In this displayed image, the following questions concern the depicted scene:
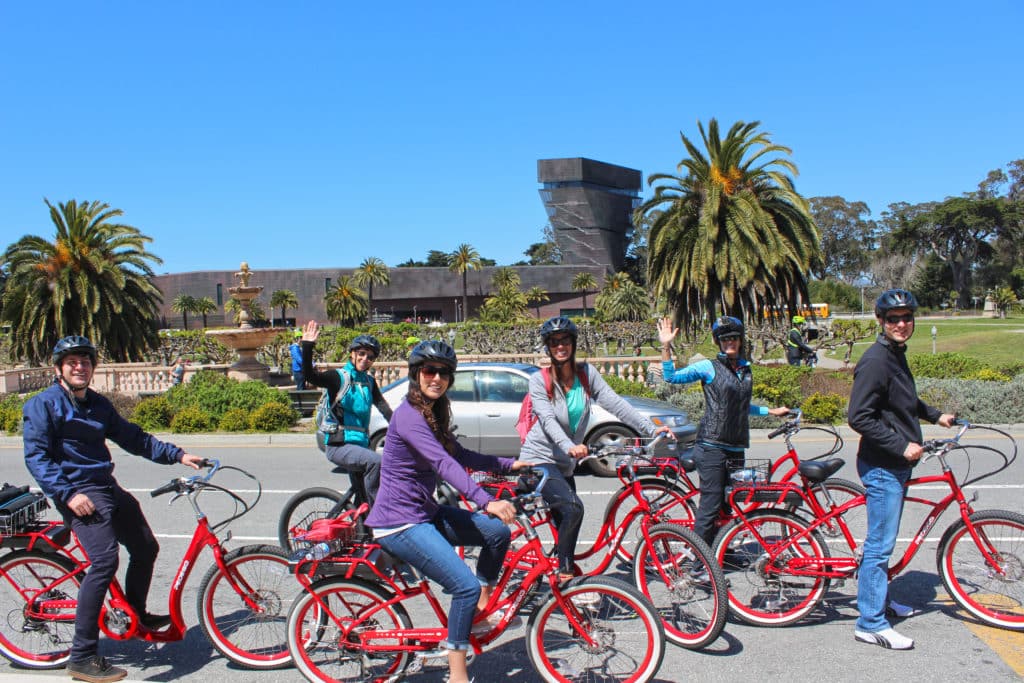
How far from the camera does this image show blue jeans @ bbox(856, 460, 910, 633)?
186 inches

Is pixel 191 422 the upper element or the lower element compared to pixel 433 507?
lower

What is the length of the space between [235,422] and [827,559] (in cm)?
1179

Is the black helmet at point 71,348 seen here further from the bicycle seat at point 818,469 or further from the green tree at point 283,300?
the green tree at point 283,300

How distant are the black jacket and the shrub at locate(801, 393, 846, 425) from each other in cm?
954

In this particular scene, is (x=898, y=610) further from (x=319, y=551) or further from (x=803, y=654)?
(x=319, y=551)

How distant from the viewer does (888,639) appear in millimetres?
4656

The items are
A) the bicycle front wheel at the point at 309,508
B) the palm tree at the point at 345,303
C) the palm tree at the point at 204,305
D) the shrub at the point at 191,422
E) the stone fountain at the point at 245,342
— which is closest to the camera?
the bicycle front wheel at the point at 309,508

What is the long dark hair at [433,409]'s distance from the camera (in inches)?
157

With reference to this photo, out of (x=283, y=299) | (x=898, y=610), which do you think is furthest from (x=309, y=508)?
(x=283, y=299)

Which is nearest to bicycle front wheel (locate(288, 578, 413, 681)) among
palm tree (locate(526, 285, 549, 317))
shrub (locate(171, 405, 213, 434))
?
shrub (locate(171, 405, 213, 434))

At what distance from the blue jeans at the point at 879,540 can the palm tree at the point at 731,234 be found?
50.5 ft

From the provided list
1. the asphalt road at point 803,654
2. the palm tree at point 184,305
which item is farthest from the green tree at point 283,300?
the asphalt road at point 803,654

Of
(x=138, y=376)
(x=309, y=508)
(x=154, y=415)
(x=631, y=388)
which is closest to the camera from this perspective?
(x=309, y=508)

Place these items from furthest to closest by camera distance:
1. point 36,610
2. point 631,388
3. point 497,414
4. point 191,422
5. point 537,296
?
1. point 537,296
2. point 631,388
3. point 191,422
4. point 497,414
5. point 36,610
